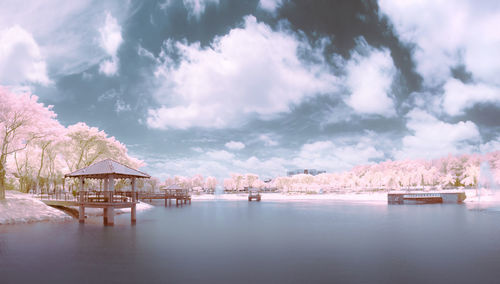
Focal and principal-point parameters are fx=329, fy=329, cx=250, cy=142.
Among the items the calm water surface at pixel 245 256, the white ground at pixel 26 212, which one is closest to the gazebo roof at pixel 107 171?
the calm water surface at pixel 245 256

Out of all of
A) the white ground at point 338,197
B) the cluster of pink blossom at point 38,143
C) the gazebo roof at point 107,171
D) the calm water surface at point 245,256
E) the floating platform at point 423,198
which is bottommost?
the white ground at point 338,197

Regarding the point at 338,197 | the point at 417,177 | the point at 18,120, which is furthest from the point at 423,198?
the point at 18,120

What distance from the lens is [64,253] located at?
16922mm

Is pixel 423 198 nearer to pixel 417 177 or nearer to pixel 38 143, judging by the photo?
pixel 417 177

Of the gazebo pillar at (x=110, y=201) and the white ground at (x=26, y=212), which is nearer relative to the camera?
the white ground at (x=26, y=212)

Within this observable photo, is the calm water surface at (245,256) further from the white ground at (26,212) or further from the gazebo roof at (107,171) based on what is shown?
the gazebo roof at (107,171)

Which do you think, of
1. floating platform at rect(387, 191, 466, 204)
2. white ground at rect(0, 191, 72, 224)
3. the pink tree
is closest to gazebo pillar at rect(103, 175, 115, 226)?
white ground at rect(0, 191, 72, 224)

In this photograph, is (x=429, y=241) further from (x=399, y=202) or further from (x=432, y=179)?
(x=432, y=179)

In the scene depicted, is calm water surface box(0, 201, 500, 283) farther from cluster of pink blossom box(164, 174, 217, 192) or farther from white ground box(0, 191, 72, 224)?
cluster of pink blossom box(164, 174, 217, 192)

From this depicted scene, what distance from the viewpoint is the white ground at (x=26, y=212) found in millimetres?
28355

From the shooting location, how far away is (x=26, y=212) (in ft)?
98.1

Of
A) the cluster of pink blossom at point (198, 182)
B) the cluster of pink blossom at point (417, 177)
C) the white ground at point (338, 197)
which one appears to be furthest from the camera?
the cluster of pink blossom at point (198, 182)

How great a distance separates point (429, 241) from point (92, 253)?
20.5 m

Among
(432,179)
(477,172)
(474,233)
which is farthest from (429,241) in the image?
(432,179)
